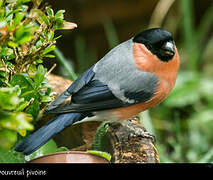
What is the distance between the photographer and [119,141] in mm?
1745

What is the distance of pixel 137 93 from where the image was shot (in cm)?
211

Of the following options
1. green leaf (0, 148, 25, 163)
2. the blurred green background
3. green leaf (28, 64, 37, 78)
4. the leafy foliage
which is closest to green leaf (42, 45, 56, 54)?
the leafy foliage

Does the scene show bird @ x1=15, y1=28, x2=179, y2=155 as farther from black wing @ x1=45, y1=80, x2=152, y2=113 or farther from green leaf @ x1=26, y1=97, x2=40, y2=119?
green leaf @ x1=26, y1=97, x2=40, y2=119

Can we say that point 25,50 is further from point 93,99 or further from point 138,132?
point 138,132

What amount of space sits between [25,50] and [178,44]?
3338 millimetres

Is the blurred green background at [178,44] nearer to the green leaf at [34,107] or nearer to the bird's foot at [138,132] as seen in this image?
the bird's foot at [138,132]

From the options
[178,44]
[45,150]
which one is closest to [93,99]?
[45,150]

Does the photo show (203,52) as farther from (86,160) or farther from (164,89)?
(86,160)

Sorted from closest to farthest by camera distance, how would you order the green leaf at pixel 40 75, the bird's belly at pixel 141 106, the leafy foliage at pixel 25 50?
the leafy foliage at pixel 25 50
the green leaf at pixel 40 75
the bird's belly at pixel 141 106

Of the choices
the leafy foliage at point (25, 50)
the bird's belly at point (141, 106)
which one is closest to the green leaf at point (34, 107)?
the leafy foliage at point (25, 50)

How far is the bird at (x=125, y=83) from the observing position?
6.47 ft

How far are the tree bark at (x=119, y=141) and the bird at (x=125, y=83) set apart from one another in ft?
0.18
